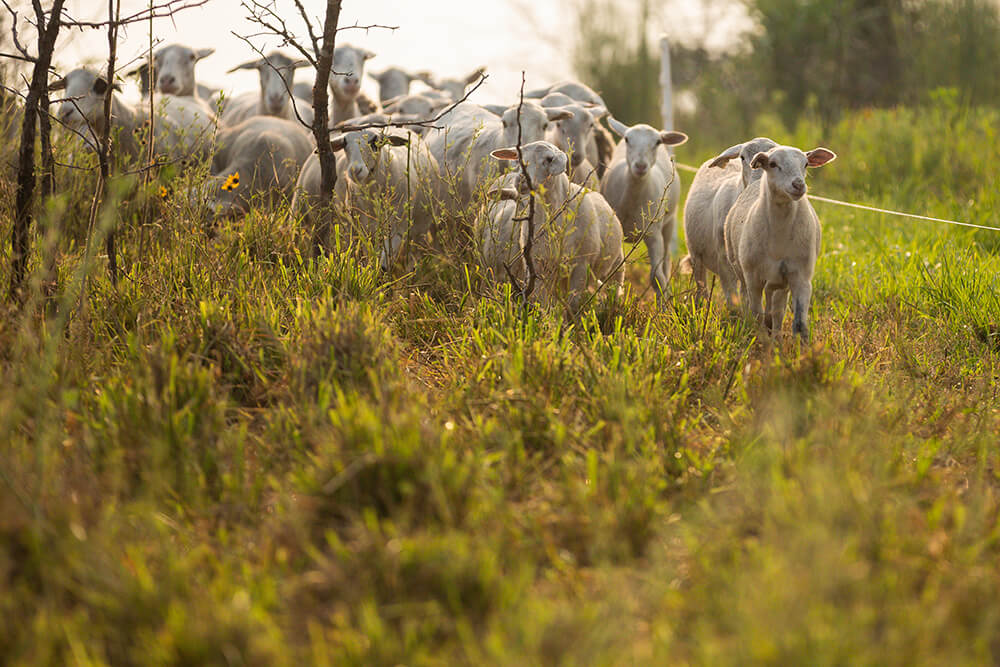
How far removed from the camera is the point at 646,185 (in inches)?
279

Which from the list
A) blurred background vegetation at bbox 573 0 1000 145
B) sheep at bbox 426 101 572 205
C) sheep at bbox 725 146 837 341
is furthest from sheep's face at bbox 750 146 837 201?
blurred background vegetation at bbox 573 0 1000 145

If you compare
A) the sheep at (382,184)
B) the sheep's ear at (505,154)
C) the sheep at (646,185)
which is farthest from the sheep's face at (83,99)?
the sheep at (646,185)

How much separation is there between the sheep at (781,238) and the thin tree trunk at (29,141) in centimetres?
328

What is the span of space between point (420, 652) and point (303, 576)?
0.46 meters

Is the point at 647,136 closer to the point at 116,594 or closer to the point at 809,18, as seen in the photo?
the point at 116,594

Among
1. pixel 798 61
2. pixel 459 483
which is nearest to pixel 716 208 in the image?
pixel 459 483

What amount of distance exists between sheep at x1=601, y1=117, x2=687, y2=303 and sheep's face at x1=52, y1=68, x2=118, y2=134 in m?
3.58

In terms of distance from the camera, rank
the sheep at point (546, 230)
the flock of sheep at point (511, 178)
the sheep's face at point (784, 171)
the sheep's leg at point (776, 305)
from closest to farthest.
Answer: the sheep's face at point (784, 171) < the flock of sheep at point (511, 178) < the sheep at point (546, 230) < the sheep's leg at point (776, 305)

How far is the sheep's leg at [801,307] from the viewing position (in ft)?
16.1

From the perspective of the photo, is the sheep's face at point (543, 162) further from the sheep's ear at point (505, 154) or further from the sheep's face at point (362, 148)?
the sheep's face at point (362, 148)

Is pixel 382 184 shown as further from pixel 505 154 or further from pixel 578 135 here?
pixel 578 135

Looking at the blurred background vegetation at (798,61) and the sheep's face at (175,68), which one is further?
the blurred background vegetation at (798,61)

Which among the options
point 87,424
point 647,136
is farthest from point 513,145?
point 87,424

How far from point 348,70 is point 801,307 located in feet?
17.0
